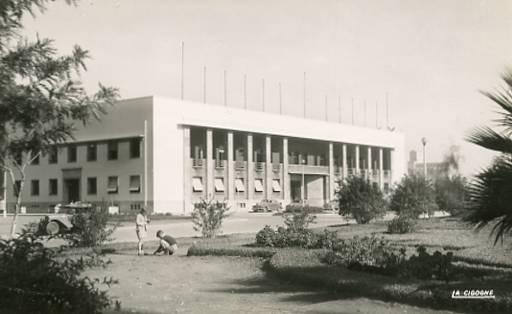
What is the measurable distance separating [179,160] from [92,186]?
8918 mm

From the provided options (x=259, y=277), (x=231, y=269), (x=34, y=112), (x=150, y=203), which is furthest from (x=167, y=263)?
(x=150, y=203)

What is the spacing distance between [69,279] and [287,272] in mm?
5649

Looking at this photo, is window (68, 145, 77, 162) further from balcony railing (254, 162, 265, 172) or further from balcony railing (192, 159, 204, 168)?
balcony railing (254, 162, 265, 172)

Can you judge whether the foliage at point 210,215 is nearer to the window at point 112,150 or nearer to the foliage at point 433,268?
the foliage at point 433,268

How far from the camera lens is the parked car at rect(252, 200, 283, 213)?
59062mm

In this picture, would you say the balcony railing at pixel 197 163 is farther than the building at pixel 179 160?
Yes

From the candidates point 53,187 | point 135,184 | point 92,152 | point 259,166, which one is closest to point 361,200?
point 135,184

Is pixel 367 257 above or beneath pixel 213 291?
above

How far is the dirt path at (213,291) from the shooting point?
28.5ft

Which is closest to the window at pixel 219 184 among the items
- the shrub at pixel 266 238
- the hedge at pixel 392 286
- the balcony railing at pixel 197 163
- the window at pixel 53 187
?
the balcony railing at pixel 197 163

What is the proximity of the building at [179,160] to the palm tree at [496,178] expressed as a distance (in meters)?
39.4

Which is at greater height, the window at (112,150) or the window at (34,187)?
the window at (112,150)

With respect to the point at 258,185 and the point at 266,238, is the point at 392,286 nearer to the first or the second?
the point at 266,238

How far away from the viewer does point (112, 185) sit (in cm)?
5522
